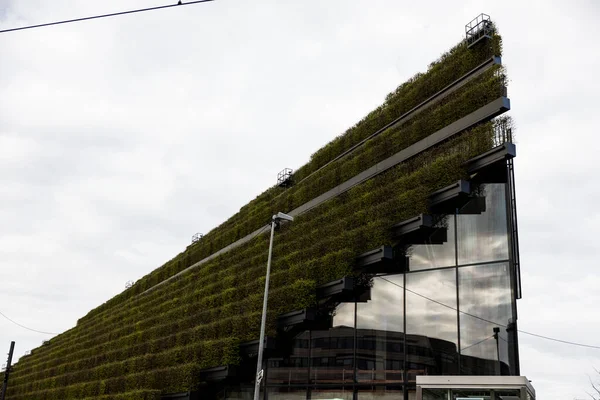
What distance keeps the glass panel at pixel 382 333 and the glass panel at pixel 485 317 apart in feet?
8.27

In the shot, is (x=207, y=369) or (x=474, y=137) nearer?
(x=474, y=137)

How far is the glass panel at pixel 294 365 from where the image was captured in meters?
22.6

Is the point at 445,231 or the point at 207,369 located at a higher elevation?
the point at 445,231

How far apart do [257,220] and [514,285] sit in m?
19.1

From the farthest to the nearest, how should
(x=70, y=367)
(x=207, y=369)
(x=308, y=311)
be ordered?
(x=70, y=367)
(x=207, y=369)
(x=308, y=311)

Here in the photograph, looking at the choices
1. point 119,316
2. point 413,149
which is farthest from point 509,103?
point 119,316

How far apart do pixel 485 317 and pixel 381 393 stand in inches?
177

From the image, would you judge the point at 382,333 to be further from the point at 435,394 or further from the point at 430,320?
the point at 435,394

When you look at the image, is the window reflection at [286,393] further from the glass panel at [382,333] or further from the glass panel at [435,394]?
the glass panel at [435,394]

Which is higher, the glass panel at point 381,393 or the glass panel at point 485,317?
the glass panel at point 485,317

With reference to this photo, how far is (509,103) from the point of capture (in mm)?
18672

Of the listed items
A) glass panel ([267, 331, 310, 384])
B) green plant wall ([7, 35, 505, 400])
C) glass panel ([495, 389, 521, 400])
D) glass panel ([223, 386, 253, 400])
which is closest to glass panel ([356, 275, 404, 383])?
green plant wall ([7, 35, 505, 400])

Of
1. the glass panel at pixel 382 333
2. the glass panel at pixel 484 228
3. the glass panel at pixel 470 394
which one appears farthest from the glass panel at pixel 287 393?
the glass panel at pixel 484 228

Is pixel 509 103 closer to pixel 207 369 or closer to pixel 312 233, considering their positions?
pixel 312 233
